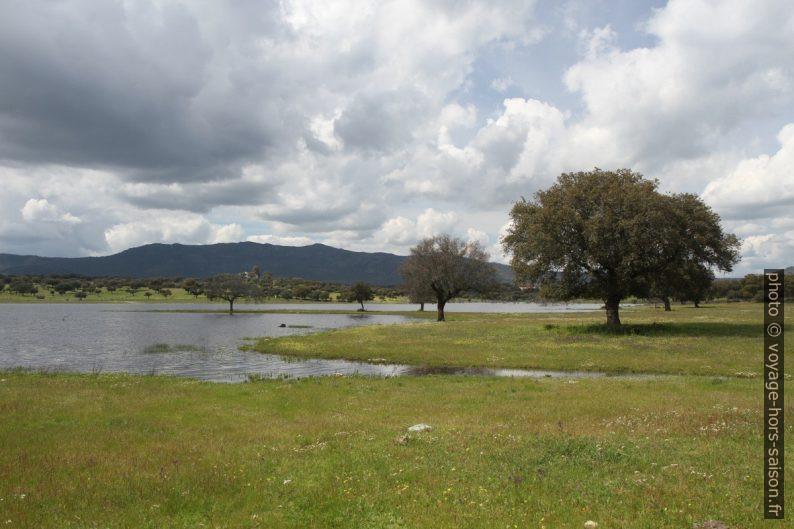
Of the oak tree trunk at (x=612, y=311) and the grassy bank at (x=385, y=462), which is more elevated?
the oak tree trunk at (x=612, y=311)

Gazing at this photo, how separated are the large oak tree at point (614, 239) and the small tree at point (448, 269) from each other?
118ft

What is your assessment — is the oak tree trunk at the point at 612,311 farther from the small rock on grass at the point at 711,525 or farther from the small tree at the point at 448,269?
the small rock on grass at the point at 711,525

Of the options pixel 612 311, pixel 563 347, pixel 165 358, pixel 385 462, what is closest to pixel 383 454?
pixel 385 462

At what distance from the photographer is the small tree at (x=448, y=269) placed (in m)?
96.3

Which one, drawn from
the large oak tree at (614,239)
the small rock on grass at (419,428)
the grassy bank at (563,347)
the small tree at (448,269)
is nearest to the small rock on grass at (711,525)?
the small rock on grass at (419,428)

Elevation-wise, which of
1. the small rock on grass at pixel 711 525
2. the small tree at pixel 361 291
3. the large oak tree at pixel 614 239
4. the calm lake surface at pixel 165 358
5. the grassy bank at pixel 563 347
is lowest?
the calm lake surface at pixel 165 358

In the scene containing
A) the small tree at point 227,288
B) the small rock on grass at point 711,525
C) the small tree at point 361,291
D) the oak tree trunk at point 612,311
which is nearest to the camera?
the small rock on grass at point 711,525

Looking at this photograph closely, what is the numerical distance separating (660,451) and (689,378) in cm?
2044

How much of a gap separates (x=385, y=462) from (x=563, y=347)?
36.5 meters

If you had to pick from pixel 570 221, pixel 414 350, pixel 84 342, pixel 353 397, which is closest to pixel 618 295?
pixel 570 221

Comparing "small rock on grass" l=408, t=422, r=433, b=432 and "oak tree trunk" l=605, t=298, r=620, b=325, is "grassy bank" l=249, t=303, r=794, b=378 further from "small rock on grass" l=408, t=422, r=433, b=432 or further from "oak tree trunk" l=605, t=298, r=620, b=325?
"small rock on grass" l=408, t=422, r=433, b=432

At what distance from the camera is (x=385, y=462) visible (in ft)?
45.3

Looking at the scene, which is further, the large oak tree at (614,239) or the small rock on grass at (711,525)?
the large oak tree at (614,239)

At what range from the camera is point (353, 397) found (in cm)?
2639
